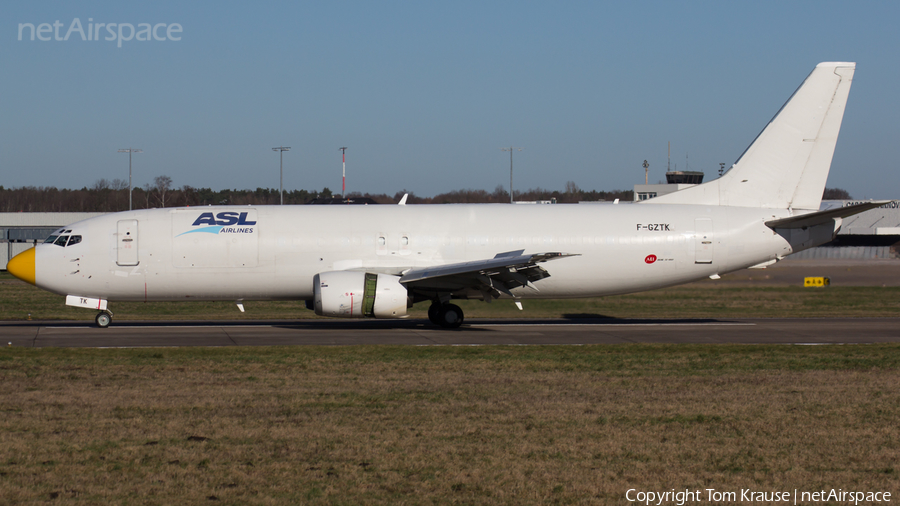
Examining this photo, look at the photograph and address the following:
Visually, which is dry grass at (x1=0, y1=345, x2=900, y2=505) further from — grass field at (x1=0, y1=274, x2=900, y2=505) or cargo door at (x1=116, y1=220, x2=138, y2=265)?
cargo door at (x1=116, y1=220, x2=138, y2=265)

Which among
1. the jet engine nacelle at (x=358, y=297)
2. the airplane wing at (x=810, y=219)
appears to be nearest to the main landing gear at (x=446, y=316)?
the jet engine nacelle at (x=358, y=297)

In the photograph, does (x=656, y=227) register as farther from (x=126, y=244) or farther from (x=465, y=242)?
(x=126, y=244)

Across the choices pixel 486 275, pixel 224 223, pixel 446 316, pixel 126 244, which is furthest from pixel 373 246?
pixel 126 244

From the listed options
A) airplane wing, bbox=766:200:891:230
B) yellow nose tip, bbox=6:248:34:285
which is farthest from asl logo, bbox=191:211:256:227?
airplane wing, bbox=766:200:891:230

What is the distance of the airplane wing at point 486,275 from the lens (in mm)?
23812

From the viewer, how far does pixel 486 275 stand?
24.5m

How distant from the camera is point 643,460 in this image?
945cm

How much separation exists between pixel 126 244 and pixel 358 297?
7965mm

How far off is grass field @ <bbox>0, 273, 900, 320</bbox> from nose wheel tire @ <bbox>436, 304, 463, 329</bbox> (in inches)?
118

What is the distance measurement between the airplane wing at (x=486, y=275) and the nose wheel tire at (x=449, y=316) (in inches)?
35.1

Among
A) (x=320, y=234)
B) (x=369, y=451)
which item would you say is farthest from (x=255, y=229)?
(x=369, y=451)

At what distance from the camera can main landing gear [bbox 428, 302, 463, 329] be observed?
25.6 m

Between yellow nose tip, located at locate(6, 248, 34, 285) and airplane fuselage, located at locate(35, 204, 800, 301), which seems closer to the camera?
yellow nose tip, located at locate(6, 248, 34, 285)

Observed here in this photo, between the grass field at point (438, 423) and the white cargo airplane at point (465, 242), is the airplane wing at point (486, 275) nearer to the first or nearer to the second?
the white cargo airplane at point (465, 242)
